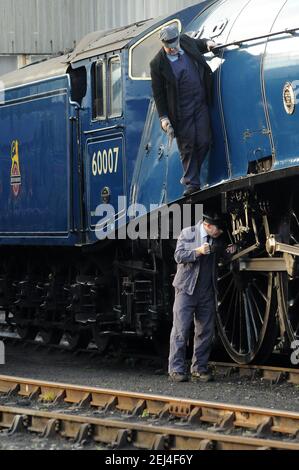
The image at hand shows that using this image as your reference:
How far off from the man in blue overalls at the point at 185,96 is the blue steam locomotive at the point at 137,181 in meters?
0.13

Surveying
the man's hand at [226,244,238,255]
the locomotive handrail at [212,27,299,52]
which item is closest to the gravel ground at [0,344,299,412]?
the man's hand at [226,244,238,255]

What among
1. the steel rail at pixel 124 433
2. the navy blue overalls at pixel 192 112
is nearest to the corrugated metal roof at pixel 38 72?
the navy blue overalls at pixel 192 112

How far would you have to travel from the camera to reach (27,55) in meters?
24.2

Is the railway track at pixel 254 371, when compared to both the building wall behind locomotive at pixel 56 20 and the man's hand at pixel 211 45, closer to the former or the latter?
the man's hand at pixel 211 45

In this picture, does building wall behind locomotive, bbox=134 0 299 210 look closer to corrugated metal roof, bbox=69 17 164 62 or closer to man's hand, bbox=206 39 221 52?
man's hand, bbox=206 39 221 52

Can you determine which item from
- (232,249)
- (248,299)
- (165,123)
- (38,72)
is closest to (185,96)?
(165,123)

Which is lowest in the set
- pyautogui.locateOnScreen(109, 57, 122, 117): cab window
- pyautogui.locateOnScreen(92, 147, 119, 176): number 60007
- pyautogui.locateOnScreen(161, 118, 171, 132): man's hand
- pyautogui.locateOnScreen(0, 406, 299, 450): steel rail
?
pyautogui.locateOnScreen(0, 406, 299, 450): steel rail

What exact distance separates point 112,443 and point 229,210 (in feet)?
10.4

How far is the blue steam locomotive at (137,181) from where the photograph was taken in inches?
384

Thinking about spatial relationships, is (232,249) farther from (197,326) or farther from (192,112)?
(192,112)

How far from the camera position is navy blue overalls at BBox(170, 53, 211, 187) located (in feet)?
34.0

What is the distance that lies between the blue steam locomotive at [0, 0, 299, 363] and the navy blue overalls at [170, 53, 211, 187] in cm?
13

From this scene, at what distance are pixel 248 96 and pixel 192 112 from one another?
0.67 metres

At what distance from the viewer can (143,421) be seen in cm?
851
